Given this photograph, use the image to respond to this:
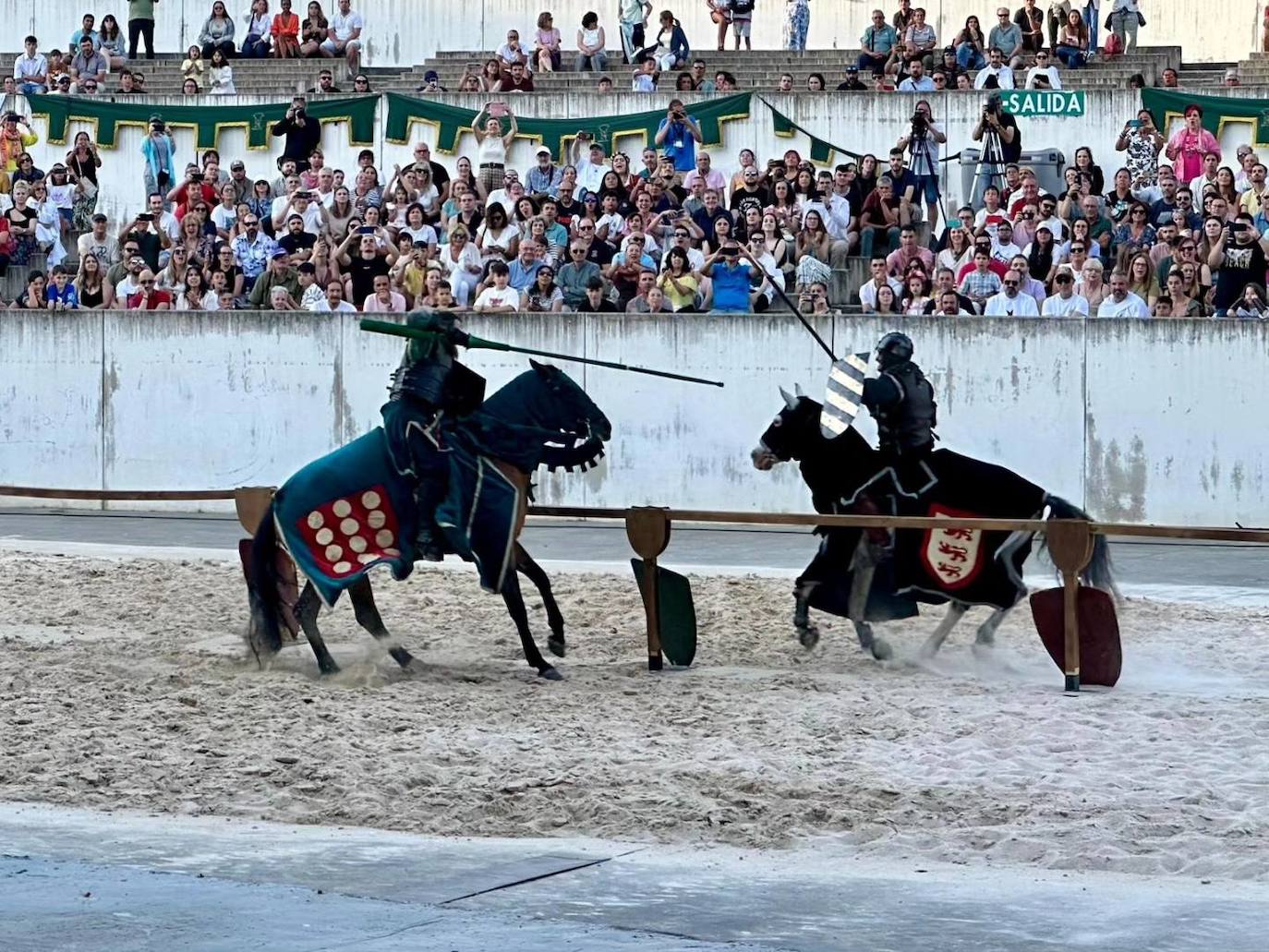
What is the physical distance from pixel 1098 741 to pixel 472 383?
Answer: 12.6 feet

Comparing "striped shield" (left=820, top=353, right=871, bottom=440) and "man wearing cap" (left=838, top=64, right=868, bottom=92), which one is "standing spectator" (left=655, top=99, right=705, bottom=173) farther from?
"striped shield" (left=820, top=353, right=871, bottom=440)

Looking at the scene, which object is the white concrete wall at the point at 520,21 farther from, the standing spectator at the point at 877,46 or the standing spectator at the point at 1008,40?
the standing spectator at the point at 1008,40

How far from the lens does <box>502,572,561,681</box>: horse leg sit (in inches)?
438

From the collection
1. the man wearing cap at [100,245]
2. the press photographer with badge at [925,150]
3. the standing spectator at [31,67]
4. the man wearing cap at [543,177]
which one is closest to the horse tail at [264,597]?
the man wearing cap at [543,177]

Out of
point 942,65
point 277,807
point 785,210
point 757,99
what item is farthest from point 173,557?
point 942,65

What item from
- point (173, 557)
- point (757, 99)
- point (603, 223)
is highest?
point (757, 99)

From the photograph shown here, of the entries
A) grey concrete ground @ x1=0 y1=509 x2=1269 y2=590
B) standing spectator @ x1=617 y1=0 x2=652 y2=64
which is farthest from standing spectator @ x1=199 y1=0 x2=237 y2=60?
grey concrete ground @ x1=0 y1=509 x2=1269 y2=590

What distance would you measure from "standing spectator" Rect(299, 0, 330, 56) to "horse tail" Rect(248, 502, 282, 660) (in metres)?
18.6

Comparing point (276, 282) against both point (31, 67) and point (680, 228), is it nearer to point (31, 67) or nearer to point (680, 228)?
point (680, 228)

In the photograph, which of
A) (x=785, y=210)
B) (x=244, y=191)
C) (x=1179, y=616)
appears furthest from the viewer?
(x=244, y=191)

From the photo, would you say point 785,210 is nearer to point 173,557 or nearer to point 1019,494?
point 173,557

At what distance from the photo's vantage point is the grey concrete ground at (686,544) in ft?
51.3

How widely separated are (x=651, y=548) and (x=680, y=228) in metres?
9.30

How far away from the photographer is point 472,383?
11.2 m
